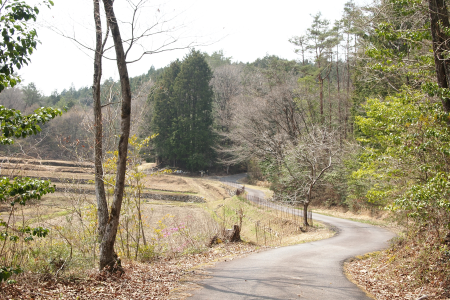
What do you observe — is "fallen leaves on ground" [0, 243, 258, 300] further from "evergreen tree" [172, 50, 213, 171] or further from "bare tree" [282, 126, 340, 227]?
"evergreen tree" [172, 50, 213, 171]

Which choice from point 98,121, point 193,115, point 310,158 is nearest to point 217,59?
point 193,115

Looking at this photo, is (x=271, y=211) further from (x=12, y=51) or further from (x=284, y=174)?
(x=12, y=51)

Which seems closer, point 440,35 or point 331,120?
point 440,35

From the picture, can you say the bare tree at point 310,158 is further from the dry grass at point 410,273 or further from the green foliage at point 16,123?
the green foliage at point 16,123

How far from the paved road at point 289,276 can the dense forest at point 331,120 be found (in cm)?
189

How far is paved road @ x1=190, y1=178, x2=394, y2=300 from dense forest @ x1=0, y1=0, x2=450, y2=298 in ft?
6.21

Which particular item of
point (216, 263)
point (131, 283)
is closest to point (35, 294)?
point (131, 283)

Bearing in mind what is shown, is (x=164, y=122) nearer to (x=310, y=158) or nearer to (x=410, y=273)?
(x=310, y=158)

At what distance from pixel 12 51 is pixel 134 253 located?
703 cm

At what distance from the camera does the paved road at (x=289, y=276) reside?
5.90 metres

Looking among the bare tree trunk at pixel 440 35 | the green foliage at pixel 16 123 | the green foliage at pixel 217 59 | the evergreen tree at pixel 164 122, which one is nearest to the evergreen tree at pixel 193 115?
the evergreen tree at pixel 164 122

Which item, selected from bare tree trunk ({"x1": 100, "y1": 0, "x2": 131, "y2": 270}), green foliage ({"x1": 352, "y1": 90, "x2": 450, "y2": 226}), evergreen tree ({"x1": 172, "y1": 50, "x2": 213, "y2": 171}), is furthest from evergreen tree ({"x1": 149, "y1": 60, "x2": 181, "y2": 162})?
green foliage ({"x1": 352, "y1": 90, "x2": 450, "y2": 226})

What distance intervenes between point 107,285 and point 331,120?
28.7 metres

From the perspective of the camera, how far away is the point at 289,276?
7184mm
